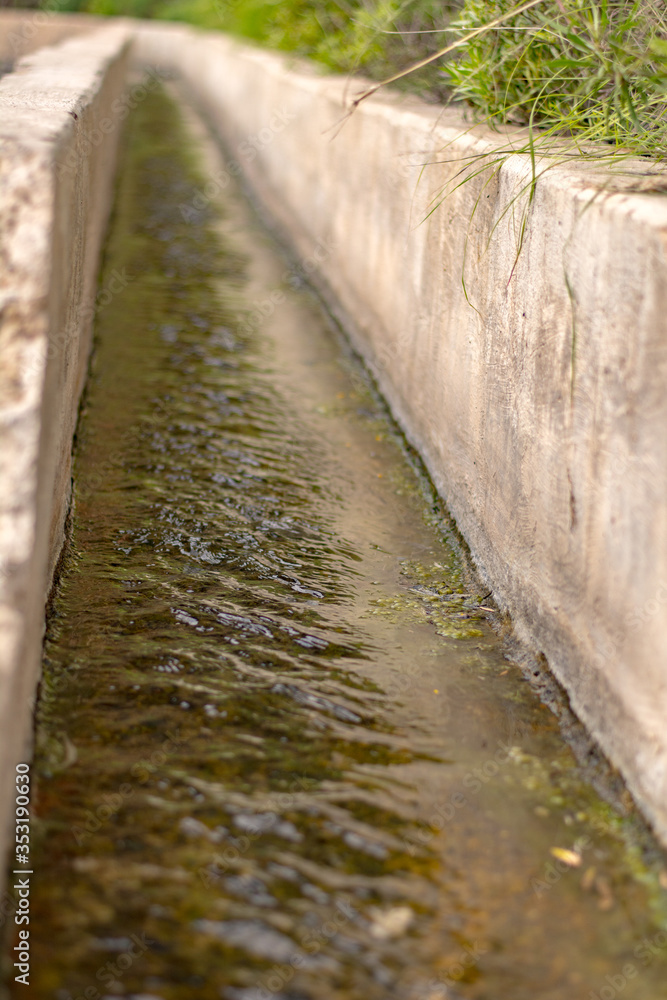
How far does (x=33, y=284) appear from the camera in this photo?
2240 mm

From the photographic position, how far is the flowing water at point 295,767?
1.94 metres

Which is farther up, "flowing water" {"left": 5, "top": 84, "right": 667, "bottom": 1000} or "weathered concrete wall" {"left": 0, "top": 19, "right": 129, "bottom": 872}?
"weathered concrete wall" {"left": 0, "top": 19, "right": 129, "bottom": 872}

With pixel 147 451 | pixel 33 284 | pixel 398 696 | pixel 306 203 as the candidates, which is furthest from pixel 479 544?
pixel 306 203

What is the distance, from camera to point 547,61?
3004mm

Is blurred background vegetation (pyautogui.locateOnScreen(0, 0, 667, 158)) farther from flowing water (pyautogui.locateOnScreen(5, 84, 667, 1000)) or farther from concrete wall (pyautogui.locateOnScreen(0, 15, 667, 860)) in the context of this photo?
flowing water (pyautogui.locateOnScreen(5, 84, 667, 1000))

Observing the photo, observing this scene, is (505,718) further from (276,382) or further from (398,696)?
(276,382)

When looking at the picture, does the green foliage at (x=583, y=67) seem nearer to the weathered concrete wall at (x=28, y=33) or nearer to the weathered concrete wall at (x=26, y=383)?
the weathered concrete wall at (x=26, y=383)

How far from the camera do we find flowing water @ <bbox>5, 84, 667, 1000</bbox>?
1939 millimetres

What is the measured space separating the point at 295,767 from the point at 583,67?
229 centimetres

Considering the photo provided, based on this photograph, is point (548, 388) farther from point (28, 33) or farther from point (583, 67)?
point (28, 33)

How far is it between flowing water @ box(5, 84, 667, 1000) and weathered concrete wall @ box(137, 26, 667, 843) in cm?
21

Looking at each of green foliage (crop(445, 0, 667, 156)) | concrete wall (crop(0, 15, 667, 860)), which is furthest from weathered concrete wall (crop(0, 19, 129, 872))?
green foliage (crop(445, 0, 667, 156))

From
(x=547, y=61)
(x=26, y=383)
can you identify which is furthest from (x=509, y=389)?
(x=26, y=383)

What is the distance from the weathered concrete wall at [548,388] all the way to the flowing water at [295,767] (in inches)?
8.2
